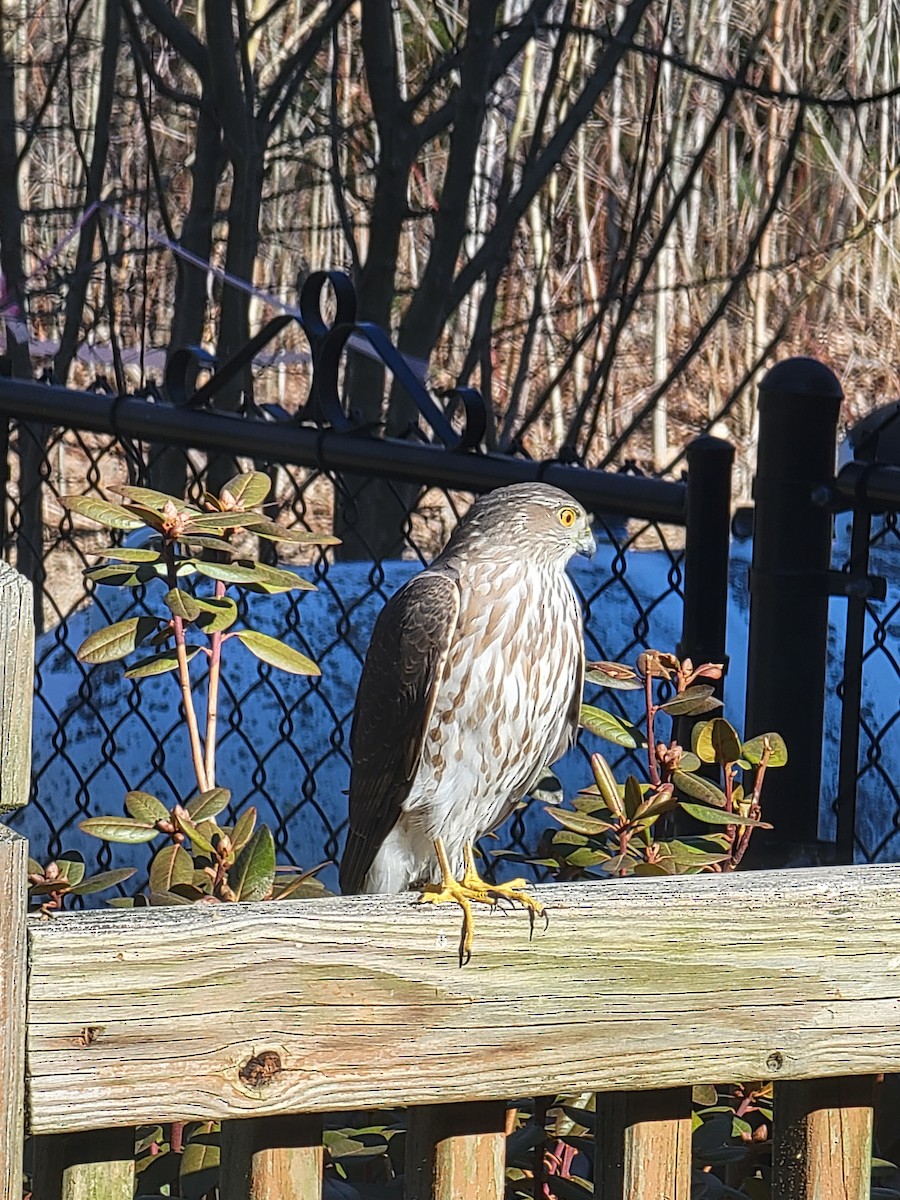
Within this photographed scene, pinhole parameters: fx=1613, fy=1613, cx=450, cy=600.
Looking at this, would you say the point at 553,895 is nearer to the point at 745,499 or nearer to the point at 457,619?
the point at 457,619

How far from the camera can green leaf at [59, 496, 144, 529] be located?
67.1 inches

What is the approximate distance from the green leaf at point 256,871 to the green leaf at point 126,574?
0.31 m

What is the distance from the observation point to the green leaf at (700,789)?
180 cm

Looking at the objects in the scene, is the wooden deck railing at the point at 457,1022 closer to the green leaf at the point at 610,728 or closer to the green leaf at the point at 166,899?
the green leaf at the point at 166,899

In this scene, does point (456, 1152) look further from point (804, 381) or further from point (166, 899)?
point (804, 381)

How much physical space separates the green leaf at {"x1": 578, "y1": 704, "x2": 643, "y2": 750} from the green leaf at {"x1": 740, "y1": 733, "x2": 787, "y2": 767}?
15cm

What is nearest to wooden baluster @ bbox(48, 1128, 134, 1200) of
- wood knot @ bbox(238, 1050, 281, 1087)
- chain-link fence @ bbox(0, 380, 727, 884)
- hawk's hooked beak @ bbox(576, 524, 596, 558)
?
wood knot @ bbox(238, 1050, 281, 1087)

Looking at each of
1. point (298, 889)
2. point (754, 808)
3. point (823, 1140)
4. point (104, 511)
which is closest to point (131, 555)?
point (104, 511)

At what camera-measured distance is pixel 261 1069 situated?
1238mm

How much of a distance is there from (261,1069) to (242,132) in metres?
3.37

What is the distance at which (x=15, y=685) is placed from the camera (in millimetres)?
1121

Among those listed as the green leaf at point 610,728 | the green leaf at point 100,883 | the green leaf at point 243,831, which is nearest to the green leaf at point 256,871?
the green leaf at point 243,831

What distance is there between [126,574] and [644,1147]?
823 mm

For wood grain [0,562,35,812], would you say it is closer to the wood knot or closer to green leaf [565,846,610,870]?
the wood knot
